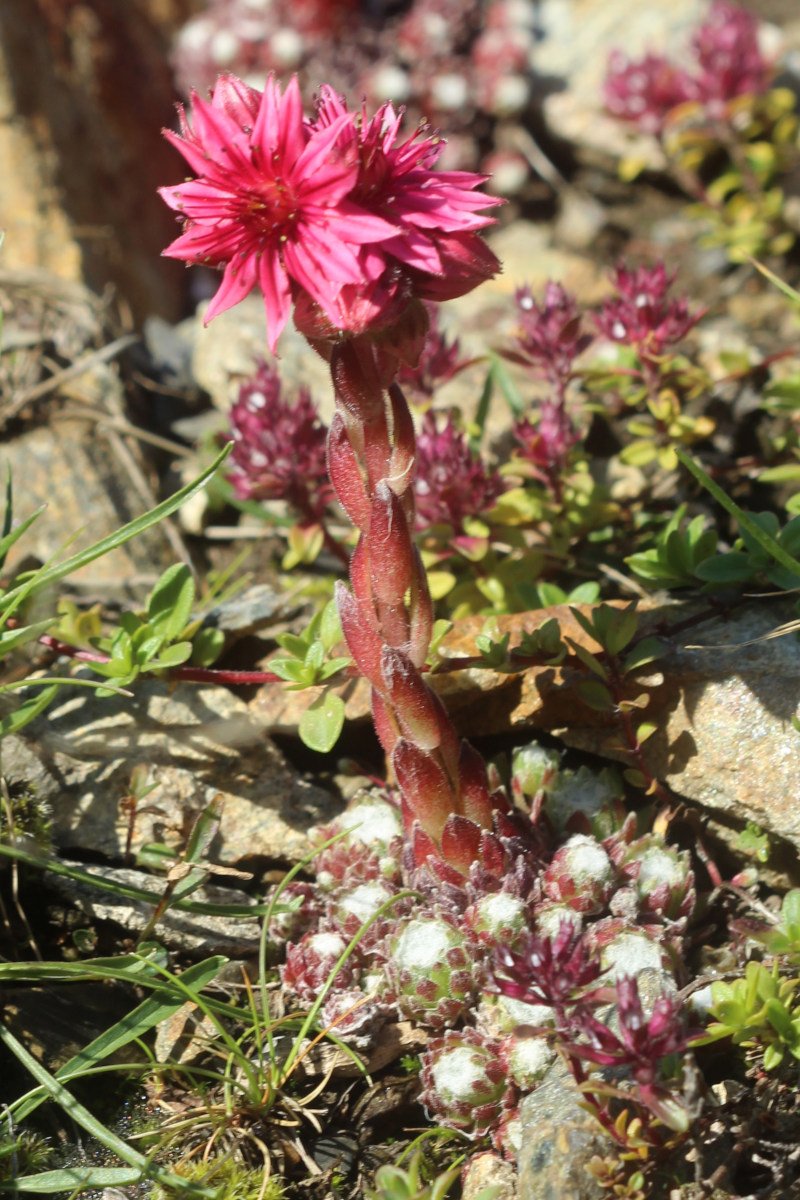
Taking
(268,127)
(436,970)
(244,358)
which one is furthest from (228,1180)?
(244,358)

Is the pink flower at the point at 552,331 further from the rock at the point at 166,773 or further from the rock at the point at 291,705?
the rock at the point at 166,773

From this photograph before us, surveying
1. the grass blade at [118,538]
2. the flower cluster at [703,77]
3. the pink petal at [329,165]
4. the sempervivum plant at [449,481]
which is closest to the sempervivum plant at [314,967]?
the grass blade at [118,538]

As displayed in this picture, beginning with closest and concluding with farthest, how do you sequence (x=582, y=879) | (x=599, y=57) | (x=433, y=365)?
(x=582, y=879)
(x=433, y=365)
(x=599, y=57)

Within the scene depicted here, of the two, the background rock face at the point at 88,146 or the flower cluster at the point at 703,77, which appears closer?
the background rock face at the point at 88,146

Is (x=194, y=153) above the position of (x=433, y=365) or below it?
above

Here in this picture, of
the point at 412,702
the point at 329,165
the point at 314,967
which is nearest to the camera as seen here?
the point at 329,165

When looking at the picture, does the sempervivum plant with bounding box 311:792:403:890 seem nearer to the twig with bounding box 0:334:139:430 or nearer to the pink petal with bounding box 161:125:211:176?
the pink petal with bounding box 161:125:211:176

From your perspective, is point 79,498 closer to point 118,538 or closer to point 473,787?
point 118,538

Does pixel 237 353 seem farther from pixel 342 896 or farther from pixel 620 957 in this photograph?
pixel 620 957
